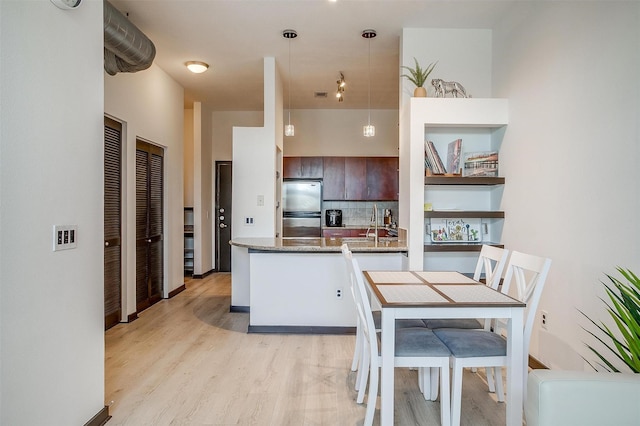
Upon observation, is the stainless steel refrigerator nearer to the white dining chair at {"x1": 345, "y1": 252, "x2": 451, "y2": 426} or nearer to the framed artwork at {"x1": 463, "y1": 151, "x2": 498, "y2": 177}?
the framed artwork at {"x1": 463, "y1": 151, "x2": 498, "y2": 177}

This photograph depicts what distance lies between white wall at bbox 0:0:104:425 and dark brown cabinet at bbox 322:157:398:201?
4.82m

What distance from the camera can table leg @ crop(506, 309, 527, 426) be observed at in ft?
6.51

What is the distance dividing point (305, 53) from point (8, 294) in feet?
12.4

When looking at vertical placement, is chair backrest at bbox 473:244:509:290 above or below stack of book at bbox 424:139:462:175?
below

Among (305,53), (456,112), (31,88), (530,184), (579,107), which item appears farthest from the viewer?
(305,53)

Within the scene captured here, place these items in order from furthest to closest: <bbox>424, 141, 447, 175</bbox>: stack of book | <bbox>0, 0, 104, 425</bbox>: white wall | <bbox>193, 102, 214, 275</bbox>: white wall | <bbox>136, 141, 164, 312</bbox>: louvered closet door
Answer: <bbox>193, 102, 214, 275</bbox>: white wall, <bbox>136, 141, 164, 312</bbox>: louvered closet door, <bbox>424, 141, 447, 175</bbox>: stack of book, <bbox>0, 0, 104, 425</bbox>: white wall

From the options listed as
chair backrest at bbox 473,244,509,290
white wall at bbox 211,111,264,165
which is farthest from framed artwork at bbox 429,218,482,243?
white wall at bbox 211,111,264,165

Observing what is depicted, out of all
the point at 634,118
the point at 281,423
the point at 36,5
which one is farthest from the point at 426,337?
the point at 36,5

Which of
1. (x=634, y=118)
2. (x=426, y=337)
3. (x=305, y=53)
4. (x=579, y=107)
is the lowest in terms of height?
(x=426, y=337)

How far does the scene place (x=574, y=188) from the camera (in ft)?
8.40

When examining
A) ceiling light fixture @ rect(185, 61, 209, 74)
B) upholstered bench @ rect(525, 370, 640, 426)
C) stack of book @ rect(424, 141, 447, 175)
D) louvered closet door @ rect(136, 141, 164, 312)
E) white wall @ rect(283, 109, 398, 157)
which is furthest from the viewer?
white wall @ rect(283, 109, 398, 157)

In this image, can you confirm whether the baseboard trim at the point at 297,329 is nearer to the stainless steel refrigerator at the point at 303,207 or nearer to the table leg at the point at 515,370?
the table leg at the point at 515,370

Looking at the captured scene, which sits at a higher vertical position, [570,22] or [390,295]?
[570,22]

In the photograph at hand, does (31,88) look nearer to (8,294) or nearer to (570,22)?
(8,294)
